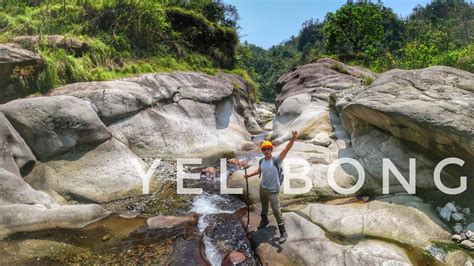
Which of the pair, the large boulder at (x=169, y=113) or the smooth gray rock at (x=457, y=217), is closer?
the smooth gray rock at (x=457, y=217)

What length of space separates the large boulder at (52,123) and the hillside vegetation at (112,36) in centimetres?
226

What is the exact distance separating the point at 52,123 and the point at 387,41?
7560cm

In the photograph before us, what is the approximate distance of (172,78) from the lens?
57.8 feet

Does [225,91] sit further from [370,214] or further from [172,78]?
[370,214]

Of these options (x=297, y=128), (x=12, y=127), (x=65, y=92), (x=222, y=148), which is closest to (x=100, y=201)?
(x=12, y=127)

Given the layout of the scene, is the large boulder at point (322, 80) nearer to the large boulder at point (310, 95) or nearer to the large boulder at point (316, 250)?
the large boulder at point (310, 95)

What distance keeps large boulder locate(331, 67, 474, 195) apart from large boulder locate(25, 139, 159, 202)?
715 cm

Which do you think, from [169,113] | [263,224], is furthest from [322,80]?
[263,224]

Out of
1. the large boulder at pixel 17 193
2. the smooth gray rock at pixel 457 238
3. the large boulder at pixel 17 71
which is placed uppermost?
the large boulder at pixel 17 71

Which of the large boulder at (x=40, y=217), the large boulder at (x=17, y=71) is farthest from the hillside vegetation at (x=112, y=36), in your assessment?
the large boulder at (x=40, y=217)

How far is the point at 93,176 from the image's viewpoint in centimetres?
1122

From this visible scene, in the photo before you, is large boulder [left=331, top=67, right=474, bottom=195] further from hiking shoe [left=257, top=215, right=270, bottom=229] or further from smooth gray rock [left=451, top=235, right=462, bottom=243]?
hiking shoe [left=257, top=215, right=270, bottom=229]

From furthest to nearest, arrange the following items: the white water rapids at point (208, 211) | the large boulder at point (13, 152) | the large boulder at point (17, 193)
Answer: the large boulder at point (13, 152), the large boulder at point (17, 193), the white water rapids at point (208, 211)

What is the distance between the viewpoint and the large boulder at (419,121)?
8.73 meters
